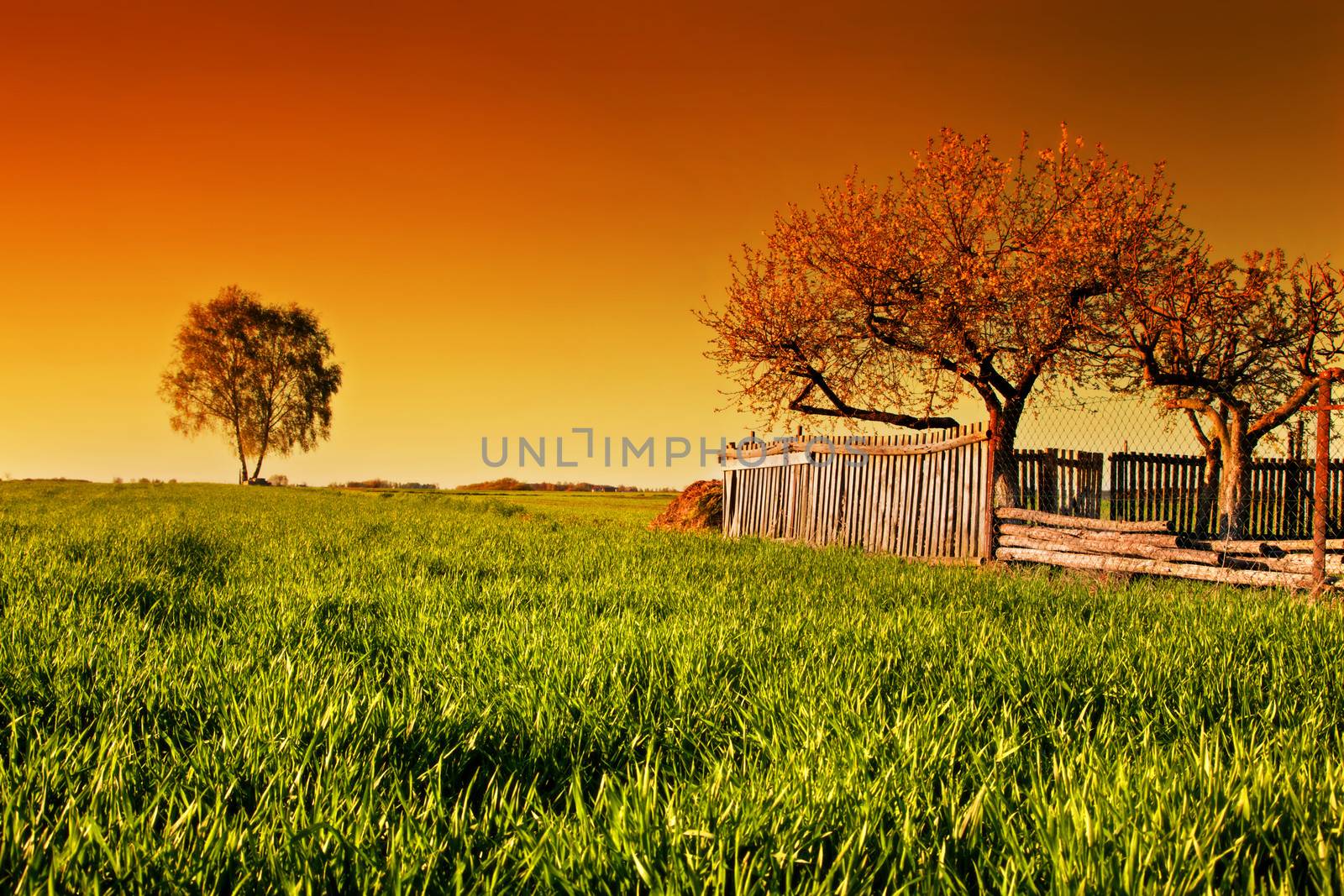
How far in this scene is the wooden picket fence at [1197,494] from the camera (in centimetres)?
1623

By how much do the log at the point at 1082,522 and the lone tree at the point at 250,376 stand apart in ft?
178

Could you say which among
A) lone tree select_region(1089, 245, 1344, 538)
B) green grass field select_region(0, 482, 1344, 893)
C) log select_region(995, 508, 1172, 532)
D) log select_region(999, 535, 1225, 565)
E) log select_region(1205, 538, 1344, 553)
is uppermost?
lone tree select_region(1089, 245, 1344, 538)

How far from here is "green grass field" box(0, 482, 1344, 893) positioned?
1749 millimetres

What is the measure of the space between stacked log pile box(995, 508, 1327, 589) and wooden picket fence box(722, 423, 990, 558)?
3.00 ft

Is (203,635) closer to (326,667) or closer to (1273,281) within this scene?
(326,667)

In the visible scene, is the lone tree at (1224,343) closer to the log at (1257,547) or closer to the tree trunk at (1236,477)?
the tree trunk at (1236,477)

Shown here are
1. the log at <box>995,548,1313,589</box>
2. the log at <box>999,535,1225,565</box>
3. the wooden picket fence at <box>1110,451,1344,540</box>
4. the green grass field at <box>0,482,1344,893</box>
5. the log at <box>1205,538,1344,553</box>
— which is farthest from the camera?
the wooden picket fence at <box>1110,451,1344,540</box>

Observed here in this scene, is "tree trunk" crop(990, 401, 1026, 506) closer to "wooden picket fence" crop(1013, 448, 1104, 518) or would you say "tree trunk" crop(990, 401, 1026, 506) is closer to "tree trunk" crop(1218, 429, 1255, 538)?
A: "wooden picket fence" crop(1013, 448, 1104, 518)

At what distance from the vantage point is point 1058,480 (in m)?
14.4

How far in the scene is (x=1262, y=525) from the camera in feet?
61.6

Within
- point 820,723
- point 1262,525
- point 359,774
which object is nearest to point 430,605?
point 359,774

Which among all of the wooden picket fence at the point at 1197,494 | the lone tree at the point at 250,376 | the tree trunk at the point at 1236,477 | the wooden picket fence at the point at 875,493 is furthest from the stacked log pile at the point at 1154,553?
the lone tree at the point at 250,376

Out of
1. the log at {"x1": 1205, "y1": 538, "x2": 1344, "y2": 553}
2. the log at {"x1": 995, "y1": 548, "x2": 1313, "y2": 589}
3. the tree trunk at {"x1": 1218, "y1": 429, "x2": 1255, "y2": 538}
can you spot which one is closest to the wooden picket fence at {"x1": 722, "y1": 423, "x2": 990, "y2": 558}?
the log at {"x1": 995, "y1": 548, "x2": 1313, "y2": 589}

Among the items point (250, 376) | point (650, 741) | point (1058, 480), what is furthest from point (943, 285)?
point (250, 376)
